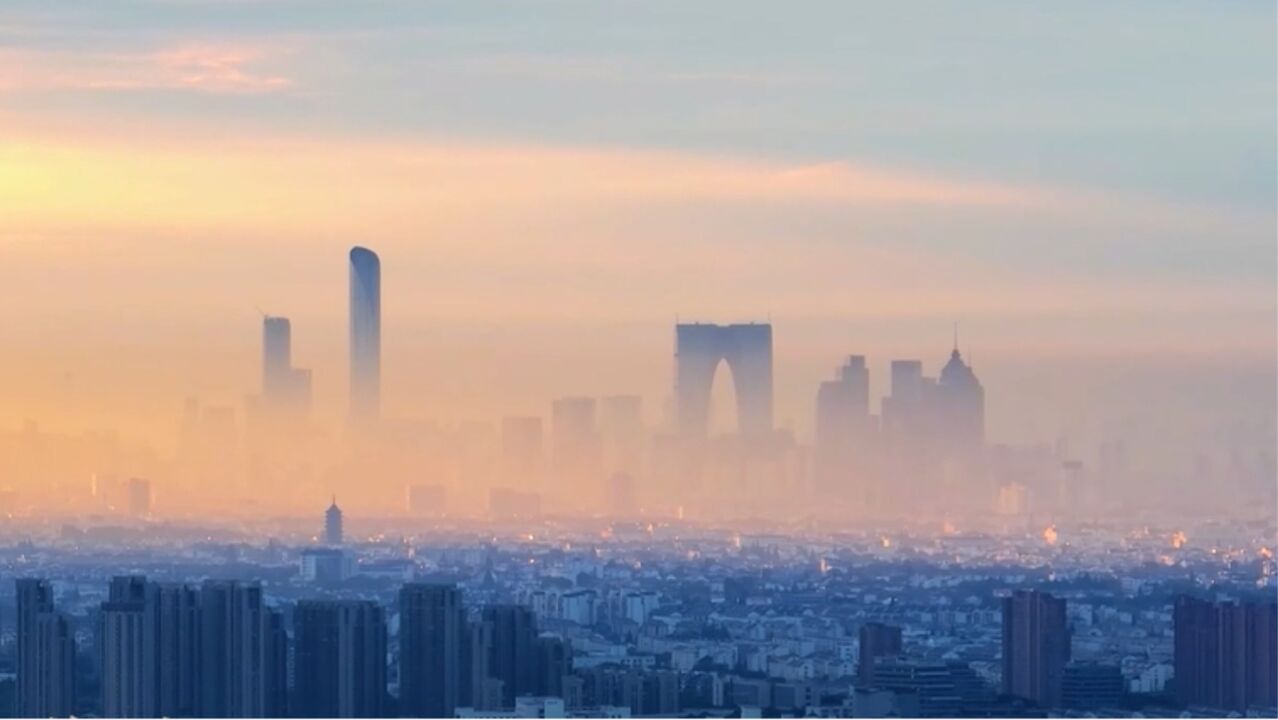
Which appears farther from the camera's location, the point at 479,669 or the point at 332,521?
the point at 332,521

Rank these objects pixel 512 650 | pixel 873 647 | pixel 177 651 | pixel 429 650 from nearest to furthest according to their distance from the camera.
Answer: pixel 177 651
pixel 429 650
pixel 512 650
pixel 873 647

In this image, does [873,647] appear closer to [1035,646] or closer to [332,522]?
[1035,646]

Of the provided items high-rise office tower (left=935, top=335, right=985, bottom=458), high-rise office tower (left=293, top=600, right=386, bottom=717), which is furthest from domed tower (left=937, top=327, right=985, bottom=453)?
high-rise office tower (left=293, top=600, right=386, bottom=717)

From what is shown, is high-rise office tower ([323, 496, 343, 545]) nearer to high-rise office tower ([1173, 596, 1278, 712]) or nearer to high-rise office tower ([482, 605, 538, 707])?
high-rise office tower ([482, 605, 538, 707])

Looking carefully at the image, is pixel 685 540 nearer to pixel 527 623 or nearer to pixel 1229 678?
pixel 527 623

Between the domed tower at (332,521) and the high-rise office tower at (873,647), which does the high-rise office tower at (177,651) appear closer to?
the high-rise office tower at (873,647)

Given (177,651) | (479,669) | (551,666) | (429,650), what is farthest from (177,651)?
(551,666)

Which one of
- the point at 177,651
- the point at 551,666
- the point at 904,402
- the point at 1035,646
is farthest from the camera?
the point at 904,402
